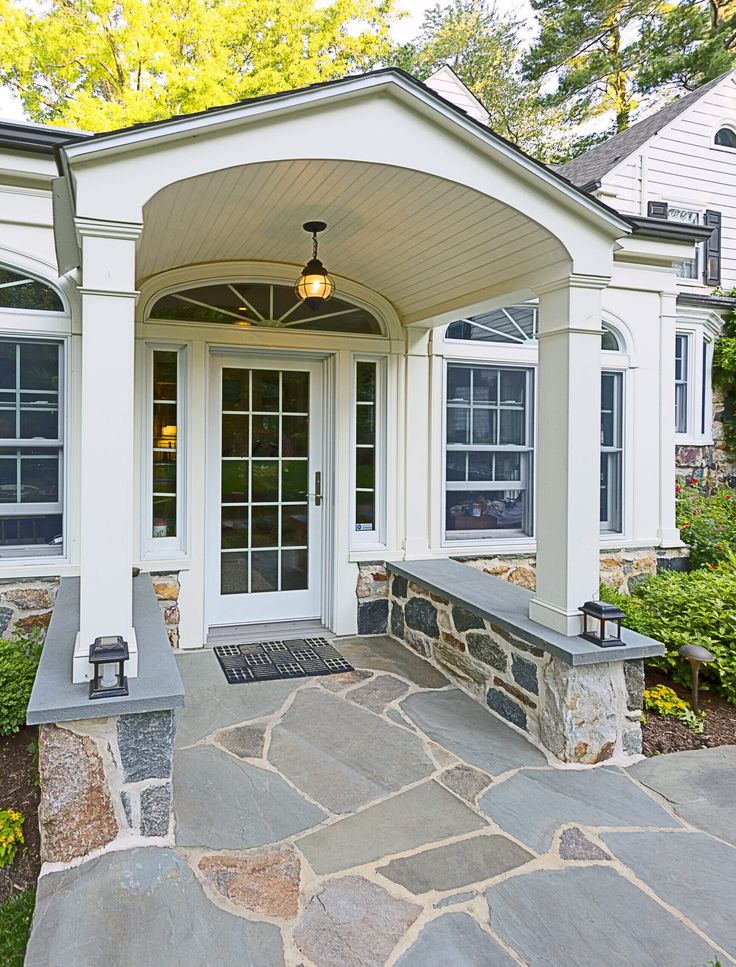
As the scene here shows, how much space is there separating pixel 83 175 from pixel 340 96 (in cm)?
109

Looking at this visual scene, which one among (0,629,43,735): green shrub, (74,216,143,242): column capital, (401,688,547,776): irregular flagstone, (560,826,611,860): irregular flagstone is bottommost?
(560,826,611,860): irregular flagstone

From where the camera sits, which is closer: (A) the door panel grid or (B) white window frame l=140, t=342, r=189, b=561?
(B) white window frame l=140, t=342, r=189, b=561

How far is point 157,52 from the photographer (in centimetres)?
1148

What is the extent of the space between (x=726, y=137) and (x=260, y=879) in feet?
35.3

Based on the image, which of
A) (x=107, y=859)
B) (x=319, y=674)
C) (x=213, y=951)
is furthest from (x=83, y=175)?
(x=319, y=674)

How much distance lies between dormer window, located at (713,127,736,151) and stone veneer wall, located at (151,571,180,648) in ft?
30.7

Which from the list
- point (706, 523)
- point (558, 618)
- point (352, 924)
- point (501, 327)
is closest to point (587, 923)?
point (352, 924)

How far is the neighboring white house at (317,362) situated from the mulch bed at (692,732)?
743mm

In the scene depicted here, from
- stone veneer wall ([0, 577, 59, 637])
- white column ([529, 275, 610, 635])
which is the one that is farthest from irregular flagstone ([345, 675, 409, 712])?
stone veneer wall ([0, 577, 59, 637])

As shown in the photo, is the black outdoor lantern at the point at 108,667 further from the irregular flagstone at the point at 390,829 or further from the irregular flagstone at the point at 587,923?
the irregular flagstone at the point at 587,923

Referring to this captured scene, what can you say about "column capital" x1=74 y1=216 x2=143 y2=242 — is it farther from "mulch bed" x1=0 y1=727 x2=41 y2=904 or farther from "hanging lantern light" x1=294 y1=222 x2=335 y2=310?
"mulch bed" x1=0 y1=727 x2=41 y2=904

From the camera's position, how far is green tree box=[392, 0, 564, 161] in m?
15.9

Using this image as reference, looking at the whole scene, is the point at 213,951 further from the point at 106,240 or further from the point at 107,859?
the point at 106,240

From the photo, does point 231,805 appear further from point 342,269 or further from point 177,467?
point 342,269
